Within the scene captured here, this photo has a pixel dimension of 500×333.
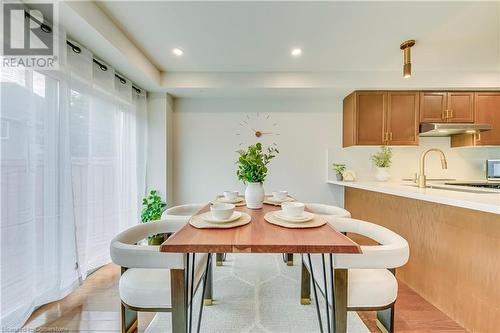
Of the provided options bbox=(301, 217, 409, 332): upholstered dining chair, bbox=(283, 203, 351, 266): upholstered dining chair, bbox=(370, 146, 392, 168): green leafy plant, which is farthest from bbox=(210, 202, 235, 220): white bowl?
bbox=(370, 146, 392, 168): green leafy plant

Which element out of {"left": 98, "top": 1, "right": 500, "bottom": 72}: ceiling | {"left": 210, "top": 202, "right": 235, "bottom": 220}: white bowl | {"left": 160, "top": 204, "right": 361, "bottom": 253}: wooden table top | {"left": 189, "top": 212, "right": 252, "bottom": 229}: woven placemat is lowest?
{"left": 160, "top": 204, "right": 361, "bottom": 253}: wooden table top

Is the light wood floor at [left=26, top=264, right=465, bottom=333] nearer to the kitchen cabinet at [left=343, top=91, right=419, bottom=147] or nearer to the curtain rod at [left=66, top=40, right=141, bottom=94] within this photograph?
the kitchen cabinet at [left=343, top=91, right=419, bottom=147]

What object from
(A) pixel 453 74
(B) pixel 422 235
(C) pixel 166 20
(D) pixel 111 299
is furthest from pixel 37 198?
(A) pixel 453 74

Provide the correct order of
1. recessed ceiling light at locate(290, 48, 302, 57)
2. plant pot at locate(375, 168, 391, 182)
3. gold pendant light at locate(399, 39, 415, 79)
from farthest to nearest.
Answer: plant pot at locate(375, 168, 391, 182) < recessed ceiling light at locate(290, 48, 302, 57) < gold pendant light at locate(399, 39, 415, 79)

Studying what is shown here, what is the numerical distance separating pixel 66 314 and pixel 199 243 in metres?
1.64

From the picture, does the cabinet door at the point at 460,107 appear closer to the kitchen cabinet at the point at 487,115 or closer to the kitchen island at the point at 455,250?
the kitchen cabinet at the point at 487,115

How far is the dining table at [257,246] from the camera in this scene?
0.93 m

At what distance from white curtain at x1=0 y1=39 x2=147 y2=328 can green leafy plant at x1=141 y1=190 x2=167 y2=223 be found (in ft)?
1.12

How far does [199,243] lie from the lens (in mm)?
949

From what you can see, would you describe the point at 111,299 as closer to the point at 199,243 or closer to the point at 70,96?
the point at 199,243

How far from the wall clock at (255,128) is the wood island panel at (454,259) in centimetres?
194

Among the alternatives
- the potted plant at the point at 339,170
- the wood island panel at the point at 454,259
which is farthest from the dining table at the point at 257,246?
the potted plant at the point at 339,170

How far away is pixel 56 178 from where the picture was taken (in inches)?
→ 68.5

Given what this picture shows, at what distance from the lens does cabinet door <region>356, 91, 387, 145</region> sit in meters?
3.02
